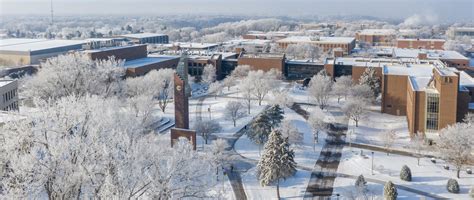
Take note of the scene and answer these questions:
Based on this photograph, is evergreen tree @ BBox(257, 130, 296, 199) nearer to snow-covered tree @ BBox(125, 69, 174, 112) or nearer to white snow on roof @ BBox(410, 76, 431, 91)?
white snow on roof @ BBox(410, 76, 431, 91)

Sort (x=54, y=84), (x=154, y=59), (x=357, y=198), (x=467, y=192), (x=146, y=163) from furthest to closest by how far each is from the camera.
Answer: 1. (x=154, y=59)
2. (x=54, y=84)
3. (x=467, y=192)
4. (x=357, y=198)
5. (x=146, y=163)

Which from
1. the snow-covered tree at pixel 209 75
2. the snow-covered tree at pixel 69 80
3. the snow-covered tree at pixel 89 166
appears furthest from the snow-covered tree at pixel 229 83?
the snow-covered tree at pixel 89 166

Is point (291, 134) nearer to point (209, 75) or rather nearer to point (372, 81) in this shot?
point (372, 81)

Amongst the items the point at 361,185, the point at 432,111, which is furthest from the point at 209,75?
the point at 361,185

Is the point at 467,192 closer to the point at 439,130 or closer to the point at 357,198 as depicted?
the point at 357,198

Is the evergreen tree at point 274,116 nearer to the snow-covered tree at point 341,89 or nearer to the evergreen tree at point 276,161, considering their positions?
the evergreen tree at point 276,161

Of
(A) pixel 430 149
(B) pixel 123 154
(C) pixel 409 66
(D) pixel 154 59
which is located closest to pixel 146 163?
(B) pixel 123 154
